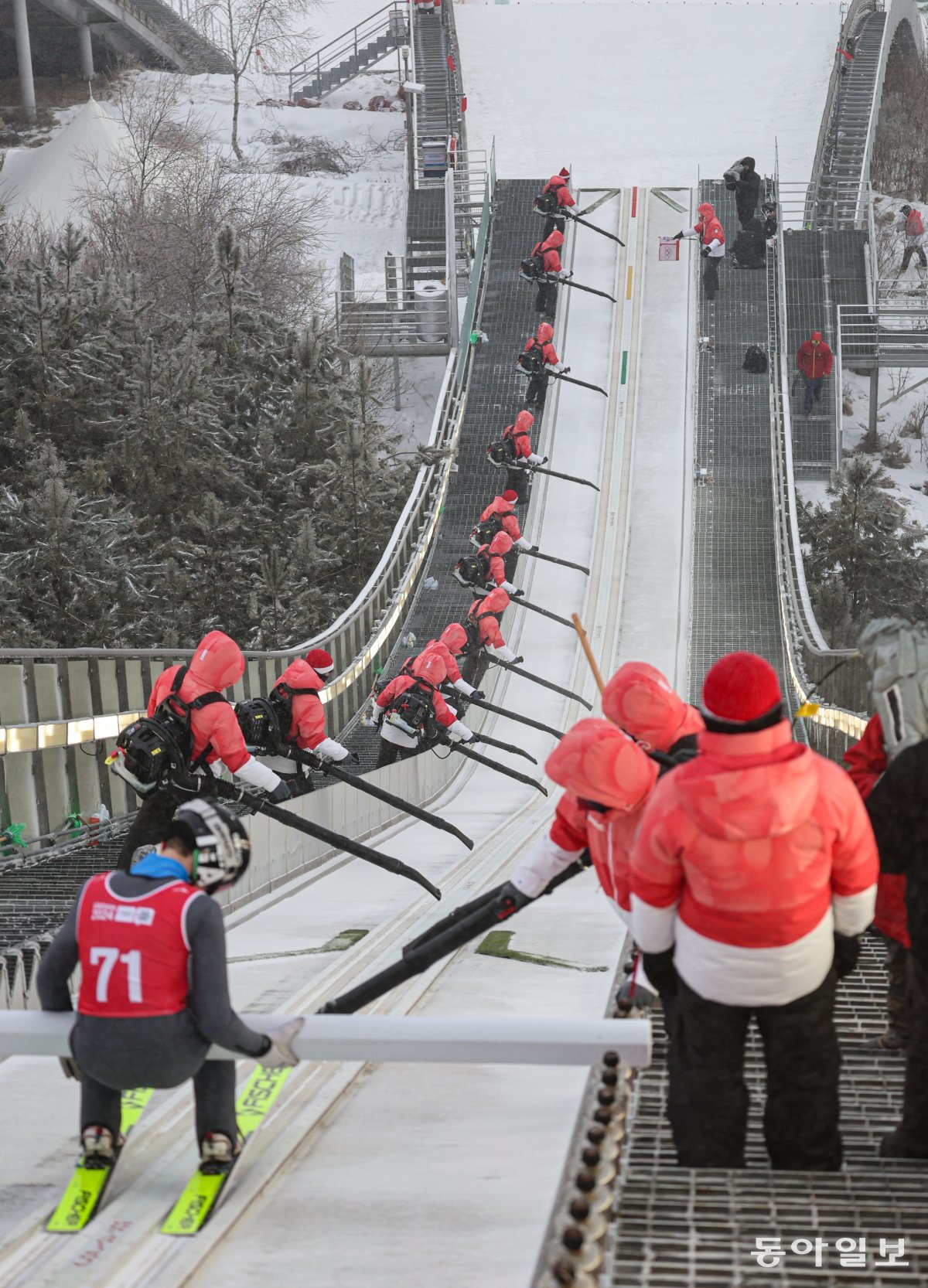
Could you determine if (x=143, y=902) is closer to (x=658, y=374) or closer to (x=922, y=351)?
(x=658, y=374)

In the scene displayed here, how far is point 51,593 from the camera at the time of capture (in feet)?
68.7

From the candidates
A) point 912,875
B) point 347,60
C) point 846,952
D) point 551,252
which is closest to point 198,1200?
point 846,952

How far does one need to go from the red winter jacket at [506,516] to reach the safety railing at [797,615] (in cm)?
332

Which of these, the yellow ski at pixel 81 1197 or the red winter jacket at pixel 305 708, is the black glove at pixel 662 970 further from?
the red winter jacket at pixel 305 708

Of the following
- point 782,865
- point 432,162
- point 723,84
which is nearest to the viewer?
point 782,865

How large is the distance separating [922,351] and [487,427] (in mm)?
9501

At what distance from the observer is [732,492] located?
2306cm

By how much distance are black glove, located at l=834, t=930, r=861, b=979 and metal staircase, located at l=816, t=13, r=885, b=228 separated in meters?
30.0

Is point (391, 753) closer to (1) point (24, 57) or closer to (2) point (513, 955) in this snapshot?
(2) point (513, 955)

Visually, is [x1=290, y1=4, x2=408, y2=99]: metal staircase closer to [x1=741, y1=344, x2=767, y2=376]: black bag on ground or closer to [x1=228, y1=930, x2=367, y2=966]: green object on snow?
[x1=741, y1=344, x2=767, y2=376]: black bag on ground

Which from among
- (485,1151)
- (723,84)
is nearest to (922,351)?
(723,84)

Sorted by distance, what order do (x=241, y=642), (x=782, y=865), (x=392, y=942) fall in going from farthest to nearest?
(x=241, y=642)
(x=392, y=942)
(x=782, y=865)

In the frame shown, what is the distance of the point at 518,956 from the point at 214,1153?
138 inches

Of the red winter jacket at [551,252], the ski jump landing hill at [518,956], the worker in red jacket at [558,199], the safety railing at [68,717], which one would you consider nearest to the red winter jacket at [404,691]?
the ski jump landing hill at [518,956]
